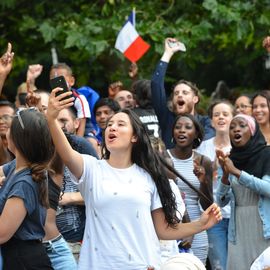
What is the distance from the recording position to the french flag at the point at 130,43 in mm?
12094

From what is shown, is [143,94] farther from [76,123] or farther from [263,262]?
[263,262]

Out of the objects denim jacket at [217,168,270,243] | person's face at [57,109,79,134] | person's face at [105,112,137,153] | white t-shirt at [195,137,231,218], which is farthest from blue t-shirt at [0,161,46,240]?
white t-shirt at [195,137,231,218]

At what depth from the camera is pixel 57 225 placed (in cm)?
740

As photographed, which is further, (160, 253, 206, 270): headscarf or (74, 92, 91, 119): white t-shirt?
(74, 92, 91, 119): white t-shirt

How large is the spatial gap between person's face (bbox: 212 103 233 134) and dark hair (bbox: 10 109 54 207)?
4641 millimetres

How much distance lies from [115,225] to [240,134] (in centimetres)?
306

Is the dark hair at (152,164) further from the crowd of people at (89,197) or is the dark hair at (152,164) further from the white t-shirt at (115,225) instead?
the white t-shirt at (115,225)

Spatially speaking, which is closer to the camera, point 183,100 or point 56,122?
point 56,122

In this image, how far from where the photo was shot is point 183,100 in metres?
10.4

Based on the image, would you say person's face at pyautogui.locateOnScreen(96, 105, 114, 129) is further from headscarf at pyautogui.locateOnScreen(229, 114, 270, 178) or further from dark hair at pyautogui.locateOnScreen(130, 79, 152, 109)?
headscarf at pyautogui.locateOnScreen(229, 114, 270, 178)

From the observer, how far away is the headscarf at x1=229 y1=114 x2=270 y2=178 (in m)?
8.98

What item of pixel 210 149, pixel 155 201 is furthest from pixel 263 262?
pixel 210 149

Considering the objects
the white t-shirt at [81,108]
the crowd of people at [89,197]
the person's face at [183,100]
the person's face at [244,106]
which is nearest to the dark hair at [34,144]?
the crowd of people at [89,197]

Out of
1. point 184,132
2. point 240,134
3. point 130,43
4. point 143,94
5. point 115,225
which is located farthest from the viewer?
point 130,43
